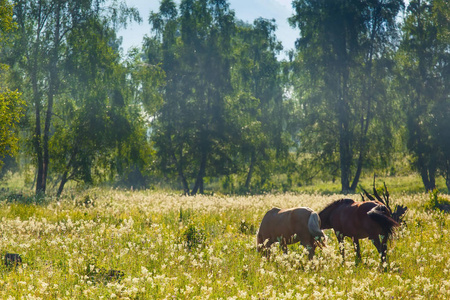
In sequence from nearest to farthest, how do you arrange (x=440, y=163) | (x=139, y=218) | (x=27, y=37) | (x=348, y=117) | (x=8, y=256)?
(x=8, y=256) → (x=139, y=218) → (x=27, y=37) → (x=440, y=163) → (x=348, y=117)

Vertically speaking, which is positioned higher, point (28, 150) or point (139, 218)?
point (28, 150)

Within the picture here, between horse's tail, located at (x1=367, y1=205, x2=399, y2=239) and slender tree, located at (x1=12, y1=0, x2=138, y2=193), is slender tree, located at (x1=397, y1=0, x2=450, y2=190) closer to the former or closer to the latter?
slender tree, located at (x1=12, y1=0, x2=138, y2=193)

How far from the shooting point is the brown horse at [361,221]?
321 inches

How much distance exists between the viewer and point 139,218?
13578 millimetres

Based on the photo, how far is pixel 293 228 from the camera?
327 inches

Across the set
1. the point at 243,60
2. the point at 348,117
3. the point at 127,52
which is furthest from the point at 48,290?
the point at 243,60

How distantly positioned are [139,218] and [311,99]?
23.7 meters

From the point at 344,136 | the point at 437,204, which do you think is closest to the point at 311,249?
the point at 437,204

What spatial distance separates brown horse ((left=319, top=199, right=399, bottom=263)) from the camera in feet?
26.8

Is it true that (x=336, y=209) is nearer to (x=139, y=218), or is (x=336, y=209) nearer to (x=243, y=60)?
(x=139, y=218)

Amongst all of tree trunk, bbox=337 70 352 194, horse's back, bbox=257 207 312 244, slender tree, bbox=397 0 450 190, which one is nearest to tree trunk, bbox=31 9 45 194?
horse's back, bbox=257 207 312 244

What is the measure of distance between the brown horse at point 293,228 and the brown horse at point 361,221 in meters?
0.58

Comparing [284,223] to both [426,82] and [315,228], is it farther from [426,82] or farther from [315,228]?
[426,82]

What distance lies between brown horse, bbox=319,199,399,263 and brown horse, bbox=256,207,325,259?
58 centimetres
